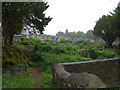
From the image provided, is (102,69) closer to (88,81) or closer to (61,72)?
(61,72)

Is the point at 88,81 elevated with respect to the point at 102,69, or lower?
elevated

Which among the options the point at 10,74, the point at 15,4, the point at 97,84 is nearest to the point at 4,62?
the point at 10,74

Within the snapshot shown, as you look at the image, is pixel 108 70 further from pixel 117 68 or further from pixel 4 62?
pixel 4 62

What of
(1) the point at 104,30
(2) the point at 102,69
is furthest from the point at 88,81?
(1) the point at 104,30

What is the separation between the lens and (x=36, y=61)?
14.1 m

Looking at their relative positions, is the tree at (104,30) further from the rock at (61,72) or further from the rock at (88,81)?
the rock at (88,81)

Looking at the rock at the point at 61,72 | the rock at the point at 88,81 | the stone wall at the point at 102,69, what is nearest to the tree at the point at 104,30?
the stone wall at the point at 102,69

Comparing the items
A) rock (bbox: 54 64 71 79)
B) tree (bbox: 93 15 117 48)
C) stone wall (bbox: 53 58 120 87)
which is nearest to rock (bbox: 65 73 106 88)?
rock (bbox: 54 64 71 79)

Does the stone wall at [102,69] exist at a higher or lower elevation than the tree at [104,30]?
lower

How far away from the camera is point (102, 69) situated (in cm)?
970

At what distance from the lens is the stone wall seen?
8.83 meters

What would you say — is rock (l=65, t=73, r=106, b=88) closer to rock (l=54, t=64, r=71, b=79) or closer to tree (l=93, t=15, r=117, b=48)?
rock (l=54, t=64, r=71, b=79)

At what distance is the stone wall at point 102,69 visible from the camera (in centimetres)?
883

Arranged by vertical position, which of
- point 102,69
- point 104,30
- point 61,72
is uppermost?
point 104,30
